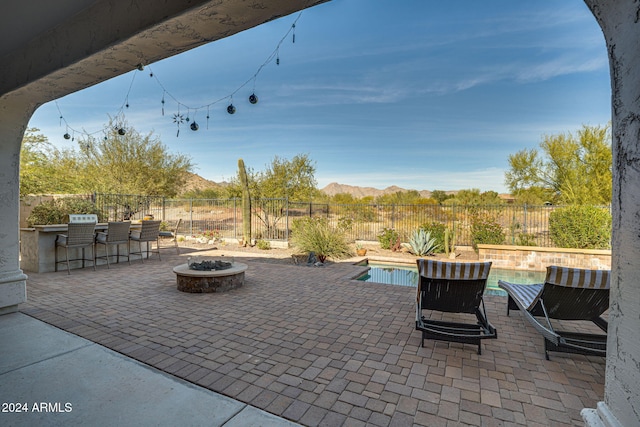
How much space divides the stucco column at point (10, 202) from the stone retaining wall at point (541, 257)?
9239 millimetres

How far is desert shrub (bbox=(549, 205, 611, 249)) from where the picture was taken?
8031 mm

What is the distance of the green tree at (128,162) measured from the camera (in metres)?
16.0

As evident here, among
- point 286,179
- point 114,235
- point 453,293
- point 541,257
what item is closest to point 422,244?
point 541,257

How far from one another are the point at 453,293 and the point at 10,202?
17.4 ft

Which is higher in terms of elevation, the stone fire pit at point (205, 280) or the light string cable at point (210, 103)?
the light string cable at point (210, 103)

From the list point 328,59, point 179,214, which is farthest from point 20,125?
point 179,214

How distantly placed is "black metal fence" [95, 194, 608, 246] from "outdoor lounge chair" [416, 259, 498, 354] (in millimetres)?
6738

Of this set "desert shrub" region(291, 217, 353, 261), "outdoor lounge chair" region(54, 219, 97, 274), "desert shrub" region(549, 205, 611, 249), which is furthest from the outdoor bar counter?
"desert shrub" region(549, 205, 611, 249)

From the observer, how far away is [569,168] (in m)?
13.8

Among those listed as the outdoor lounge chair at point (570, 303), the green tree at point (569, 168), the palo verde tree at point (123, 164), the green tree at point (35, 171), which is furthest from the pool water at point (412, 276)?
the palo verde tree at point (123, 164)

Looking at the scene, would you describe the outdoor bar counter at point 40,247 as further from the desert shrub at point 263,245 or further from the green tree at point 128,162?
the green tree at point 128,162

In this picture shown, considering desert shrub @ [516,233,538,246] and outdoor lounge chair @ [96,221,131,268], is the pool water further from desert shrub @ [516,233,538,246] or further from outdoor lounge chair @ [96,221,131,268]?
outdoor lounge chair @ [96,221,131,268]

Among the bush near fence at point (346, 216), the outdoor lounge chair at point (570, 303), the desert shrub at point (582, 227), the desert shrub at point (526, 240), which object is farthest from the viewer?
the bush near fence at point (346, 216)

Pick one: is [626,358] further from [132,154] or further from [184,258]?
[132,154]
